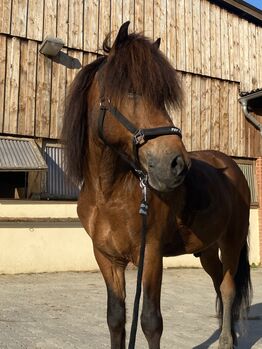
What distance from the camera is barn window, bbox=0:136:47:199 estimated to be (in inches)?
305

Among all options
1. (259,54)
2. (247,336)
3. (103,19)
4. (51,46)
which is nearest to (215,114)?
(259,54)

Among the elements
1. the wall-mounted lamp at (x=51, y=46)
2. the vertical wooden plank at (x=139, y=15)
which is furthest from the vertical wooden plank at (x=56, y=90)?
the vertical wooden plank at (x=139, y=15)

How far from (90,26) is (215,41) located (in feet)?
11.3

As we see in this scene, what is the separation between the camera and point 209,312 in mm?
5562

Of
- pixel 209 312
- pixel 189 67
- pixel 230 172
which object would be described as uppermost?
pixel 189 67

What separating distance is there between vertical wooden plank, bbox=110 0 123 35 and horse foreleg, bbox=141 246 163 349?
26.5ft

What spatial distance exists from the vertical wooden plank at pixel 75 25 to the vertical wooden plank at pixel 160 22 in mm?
1908

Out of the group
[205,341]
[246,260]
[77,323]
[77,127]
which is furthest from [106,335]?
[77,127]

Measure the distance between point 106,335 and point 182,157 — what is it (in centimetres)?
264

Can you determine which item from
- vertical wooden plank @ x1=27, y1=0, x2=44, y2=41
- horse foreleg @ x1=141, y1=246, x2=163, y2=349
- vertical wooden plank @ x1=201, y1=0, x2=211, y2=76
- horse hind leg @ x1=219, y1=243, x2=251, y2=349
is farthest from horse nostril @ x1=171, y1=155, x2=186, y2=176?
vertical wooden plank @ x1=201, y1=0, x2=211, y2=76

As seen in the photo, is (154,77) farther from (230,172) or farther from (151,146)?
(230,172)

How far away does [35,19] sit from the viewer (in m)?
8.93

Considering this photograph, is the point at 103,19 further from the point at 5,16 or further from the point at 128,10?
the point at 5,16

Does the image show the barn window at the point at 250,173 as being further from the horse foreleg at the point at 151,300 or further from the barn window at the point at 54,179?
the horse foreleg at the point at 151,300
